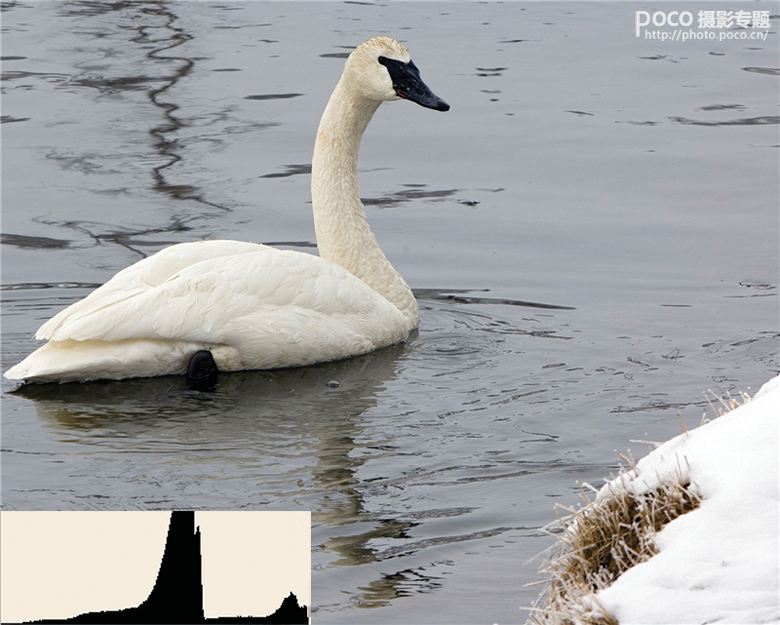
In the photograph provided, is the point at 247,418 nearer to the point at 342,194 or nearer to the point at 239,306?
the point at 239,306

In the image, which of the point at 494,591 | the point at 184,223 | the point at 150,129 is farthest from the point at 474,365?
the point at 150,129

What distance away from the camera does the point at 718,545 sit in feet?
12.1

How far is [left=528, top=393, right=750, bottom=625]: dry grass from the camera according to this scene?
3863 millimetres

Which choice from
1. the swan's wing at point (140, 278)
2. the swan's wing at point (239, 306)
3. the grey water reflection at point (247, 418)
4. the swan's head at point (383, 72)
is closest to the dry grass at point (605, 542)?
the grey water reflection at point (247, 418)

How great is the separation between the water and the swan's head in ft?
5.22

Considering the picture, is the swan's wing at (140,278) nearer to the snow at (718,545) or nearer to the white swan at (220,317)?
the white swan at (220,317)

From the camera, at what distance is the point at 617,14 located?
23.4 metres

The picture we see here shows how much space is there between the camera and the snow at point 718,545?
141 inches

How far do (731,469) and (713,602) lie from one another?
1.44 ft

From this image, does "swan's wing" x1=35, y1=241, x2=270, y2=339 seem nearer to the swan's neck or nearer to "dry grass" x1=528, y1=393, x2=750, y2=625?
the swan's neck

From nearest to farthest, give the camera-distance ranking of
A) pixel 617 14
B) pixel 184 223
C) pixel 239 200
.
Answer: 1. pixel 184 223
2. pixel 239 200
3. pixel 617 14

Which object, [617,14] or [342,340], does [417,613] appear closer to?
[342,340]

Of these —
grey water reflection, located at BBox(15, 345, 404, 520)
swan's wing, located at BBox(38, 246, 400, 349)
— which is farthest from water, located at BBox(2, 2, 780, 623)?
swan's wing, located at BBox(38, 246, 400, 349)

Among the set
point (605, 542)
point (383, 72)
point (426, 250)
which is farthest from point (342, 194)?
point (605, 542)
